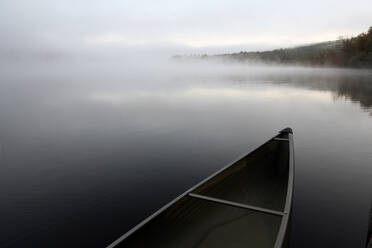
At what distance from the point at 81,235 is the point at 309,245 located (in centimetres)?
589

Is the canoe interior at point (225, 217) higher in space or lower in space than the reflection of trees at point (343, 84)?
lower

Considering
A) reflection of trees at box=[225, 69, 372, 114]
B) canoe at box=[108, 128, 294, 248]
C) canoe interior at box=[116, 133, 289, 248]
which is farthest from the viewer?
reflection of trees at box=[225, 69, 372, 114]

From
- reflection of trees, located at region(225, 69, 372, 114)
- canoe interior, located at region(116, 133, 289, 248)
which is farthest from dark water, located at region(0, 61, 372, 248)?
reflection of trees, located at region(225, 69, 372, 114)

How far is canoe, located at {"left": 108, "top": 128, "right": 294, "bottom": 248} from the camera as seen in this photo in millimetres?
5363

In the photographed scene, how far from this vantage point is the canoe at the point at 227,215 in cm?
536

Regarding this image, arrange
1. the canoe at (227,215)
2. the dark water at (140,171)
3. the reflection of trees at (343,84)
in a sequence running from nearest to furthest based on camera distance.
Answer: the canoe at (227,215) < the dark water at (140,171) < the reflection of trees at (343,84)

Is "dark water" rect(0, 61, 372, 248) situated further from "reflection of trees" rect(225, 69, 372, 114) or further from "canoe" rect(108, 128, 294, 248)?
"reflection of trees" rect(225, 69, 372, 114)

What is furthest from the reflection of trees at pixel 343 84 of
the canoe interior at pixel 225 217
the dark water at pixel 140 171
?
the canoe interior at pixel 225 217

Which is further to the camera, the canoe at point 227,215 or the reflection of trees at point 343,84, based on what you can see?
the reflection of trees at point 343,84

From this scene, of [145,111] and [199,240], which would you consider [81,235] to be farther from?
[145,111]

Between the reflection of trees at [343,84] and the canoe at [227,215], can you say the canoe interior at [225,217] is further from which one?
the reflection of trees at [343,84]

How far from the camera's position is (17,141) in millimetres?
15820

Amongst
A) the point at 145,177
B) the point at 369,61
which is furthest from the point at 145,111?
the point at 369,61

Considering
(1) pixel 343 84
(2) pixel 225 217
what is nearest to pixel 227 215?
(2) pixel 225 217
